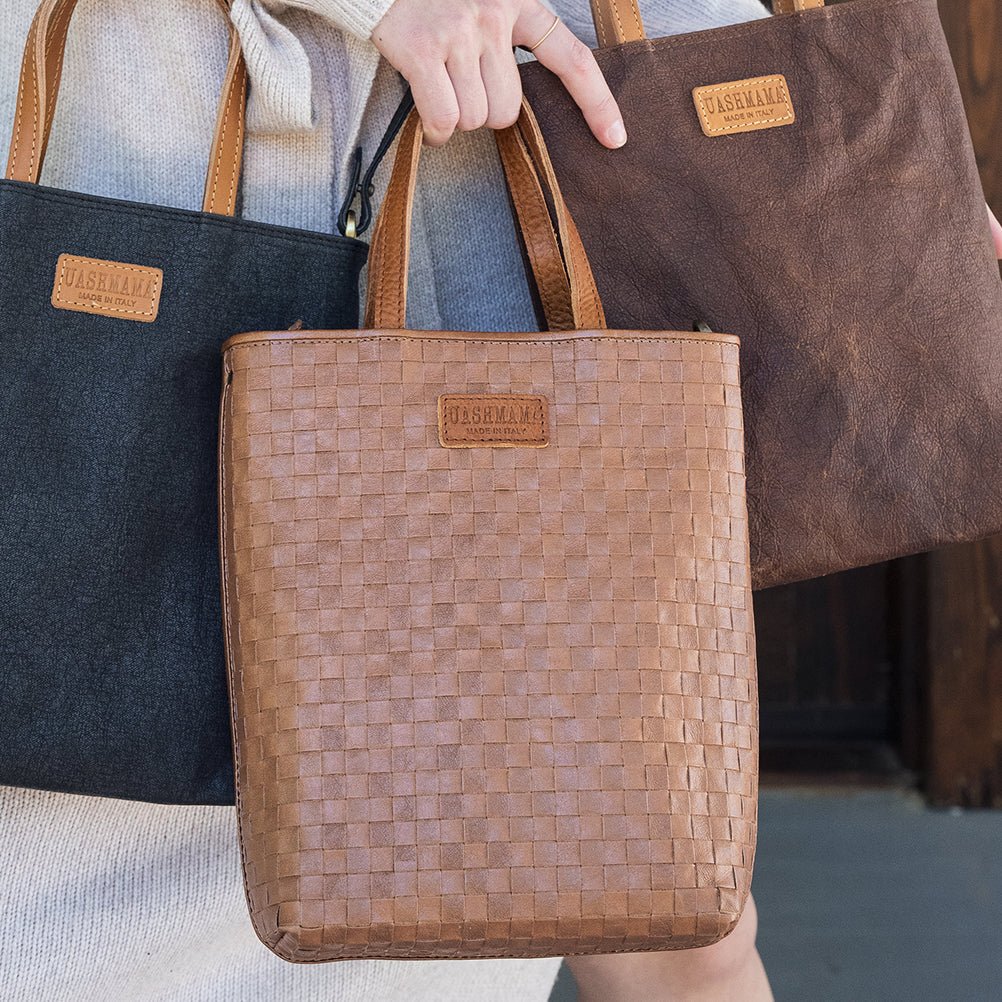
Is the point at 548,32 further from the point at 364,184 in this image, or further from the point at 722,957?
the point at 722,957

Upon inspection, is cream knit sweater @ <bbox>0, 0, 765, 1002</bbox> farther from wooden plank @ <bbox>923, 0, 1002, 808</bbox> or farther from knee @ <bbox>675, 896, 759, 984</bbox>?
wooden plank @ <bbox>923, 0, 1002, 808</bbox>

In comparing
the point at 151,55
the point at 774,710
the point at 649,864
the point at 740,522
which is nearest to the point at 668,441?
the point at 740,522

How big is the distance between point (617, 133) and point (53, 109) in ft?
1.66

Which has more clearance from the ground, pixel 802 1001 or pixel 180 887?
pixel 180 887

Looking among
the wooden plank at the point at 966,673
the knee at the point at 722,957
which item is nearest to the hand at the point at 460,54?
the knee at the point at 722,957

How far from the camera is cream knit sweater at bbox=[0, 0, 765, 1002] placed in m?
1.04

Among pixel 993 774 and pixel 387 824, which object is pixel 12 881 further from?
pixel 993 774

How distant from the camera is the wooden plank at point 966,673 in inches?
70.4

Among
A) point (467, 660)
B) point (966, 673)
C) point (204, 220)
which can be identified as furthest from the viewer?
point (966, 673)

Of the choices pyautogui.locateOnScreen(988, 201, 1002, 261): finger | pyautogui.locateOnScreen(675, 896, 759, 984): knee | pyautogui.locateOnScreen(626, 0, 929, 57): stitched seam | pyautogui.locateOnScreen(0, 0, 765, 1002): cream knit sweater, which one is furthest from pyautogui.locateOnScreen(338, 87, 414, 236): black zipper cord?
pyautogui.locateOnScreen(675, 896, 759, 984): knee

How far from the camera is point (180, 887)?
1.10m

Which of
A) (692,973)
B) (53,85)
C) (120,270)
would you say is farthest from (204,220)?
(692,973)

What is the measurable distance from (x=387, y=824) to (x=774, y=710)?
1342 millimetres

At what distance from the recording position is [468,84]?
0.95m
